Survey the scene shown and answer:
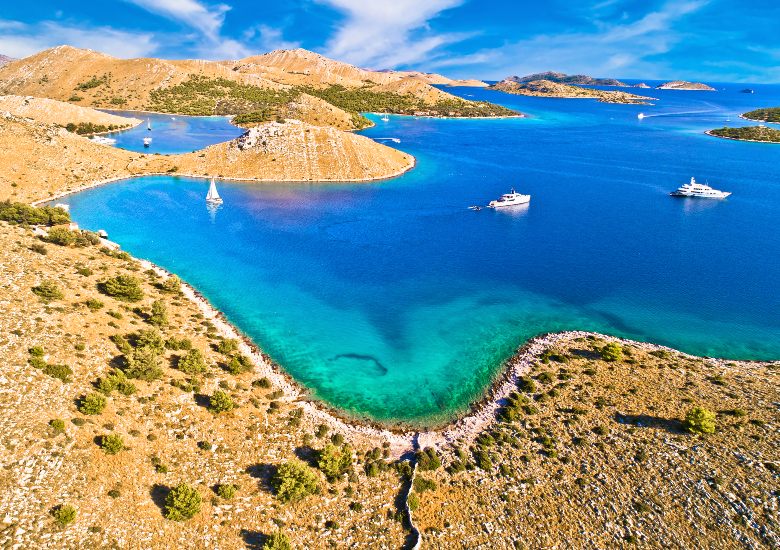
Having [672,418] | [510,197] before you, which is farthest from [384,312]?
[510,197]

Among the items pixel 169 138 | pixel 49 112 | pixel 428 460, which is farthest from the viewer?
pixel 169 138

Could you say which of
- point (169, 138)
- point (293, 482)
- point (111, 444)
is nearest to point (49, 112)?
point (169, 138)

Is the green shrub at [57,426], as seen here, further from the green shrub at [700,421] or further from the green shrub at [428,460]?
the green shrub at [700,421]

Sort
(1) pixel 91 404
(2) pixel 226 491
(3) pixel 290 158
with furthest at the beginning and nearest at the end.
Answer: (3) pixel 290 158
(1) pixel 91 404
(2) pixel 226 491

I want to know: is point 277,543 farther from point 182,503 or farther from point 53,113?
point 53,113

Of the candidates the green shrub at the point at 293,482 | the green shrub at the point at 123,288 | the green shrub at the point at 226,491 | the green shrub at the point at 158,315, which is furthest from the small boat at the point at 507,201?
the green shrub at the point at 226,491

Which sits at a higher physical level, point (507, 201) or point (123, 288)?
point (507, 201)

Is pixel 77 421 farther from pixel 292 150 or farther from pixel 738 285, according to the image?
pixel 292 150
